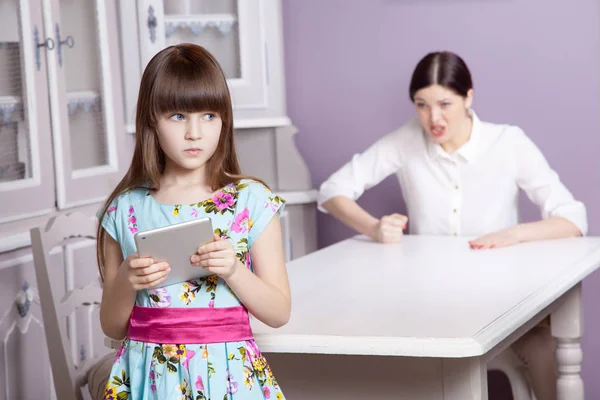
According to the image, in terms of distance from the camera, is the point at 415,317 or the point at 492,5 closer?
the point at 415,317

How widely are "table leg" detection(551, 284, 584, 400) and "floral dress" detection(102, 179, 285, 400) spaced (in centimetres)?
111

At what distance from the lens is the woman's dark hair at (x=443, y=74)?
2854 mm

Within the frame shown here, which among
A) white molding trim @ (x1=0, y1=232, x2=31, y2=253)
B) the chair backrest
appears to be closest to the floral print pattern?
the chair backrest

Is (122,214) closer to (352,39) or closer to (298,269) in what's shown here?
(298,269)

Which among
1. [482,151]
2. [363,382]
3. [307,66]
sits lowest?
[363,382]

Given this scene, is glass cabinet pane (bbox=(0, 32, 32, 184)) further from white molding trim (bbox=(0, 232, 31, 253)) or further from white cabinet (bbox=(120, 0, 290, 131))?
white cabinet (bbox=(120, 0, 290, 131))

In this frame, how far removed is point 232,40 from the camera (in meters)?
3.23

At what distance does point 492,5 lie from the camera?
3.26 m

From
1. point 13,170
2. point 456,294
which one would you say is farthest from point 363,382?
point 13,170

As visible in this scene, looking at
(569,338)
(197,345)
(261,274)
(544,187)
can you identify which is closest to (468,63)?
(544,187)

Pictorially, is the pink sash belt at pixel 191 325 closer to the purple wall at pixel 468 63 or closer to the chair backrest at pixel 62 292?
the chair backrest at pixel 62 292

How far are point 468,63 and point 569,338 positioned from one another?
126 cm

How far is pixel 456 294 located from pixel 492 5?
162 cm

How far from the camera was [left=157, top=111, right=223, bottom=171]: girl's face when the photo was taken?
55.7 inches
